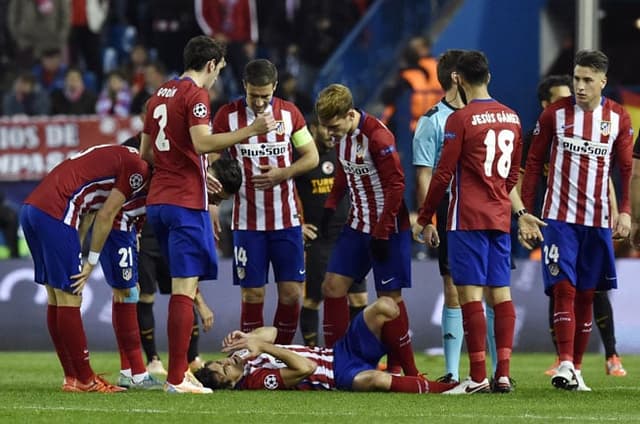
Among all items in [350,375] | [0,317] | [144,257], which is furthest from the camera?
[0,317]

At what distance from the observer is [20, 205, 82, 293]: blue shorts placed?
10.2 metres

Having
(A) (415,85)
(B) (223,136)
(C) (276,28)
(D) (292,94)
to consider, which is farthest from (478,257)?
(C) (276,28)

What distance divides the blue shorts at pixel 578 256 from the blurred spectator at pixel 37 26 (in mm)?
13265

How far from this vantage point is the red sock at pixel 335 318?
11.6m

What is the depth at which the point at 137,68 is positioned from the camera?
22.1m

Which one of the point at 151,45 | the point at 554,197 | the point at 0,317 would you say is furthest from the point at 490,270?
the point at 151,45

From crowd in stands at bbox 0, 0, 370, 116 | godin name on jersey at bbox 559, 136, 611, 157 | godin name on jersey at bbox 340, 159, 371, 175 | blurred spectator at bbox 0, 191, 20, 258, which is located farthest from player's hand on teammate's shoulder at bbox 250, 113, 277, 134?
blurred spectator at bbox 0, 191, 20, 258

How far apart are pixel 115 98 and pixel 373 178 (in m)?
10.4

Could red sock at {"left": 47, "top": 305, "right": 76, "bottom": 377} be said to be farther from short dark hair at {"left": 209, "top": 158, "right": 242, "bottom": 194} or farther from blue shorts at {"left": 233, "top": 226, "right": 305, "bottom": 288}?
blue shorts at {"left": 233, "top": 226, "right": 305, "bottom": 288}

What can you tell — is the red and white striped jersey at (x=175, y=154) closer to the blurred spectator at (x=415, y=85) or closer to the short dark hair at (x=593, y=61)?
the short dark hair at (x=593, y=61)

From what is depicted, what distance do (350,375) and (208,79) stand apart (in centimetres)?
219

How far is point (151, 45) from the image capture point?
24.2 m

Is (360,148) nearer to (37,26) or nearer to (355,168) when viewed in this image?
(355,168)

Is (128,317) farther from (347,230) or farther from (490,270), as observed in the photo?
(490,270)
